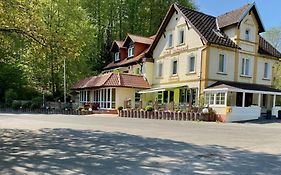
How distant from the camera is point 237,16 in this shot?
3017 centimetres

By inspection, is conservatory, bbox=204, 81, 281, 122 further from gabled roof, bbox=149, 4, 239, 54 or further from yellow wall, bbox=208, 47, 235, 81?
gabled roof, bbox=149, 4, 239, 54

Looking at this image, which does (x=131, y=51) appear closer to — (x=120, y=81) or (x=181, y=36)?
(x=120, y=81)

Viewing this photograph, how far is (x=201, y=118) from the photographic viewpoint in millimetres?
25312

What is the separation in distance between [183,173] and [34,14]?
371 inches

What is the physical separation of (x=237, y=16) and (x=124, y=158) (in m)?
24.7

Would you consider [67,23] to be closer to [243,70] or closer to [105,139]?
[243,70]

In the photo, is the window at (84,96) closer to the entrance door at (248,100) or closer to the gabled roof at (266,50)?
the entrance door at (248,100)

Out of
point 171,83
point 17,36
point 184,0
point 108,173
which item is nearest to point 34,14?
point 17,36

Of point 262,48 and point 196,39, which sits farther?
point 262,48

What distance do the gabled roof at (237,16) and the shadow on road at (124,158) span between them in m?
20.8

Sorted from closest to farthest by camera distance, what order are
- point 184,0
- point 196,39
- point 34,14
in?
point 34,14
point 196,39
point 184,0

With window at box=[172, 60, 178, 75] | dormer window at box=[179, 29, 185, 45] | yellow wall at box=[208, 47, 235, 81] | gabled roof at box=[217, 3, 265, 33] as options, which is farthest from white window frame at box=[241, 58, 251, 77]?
window at box=[172, 60, 178, 75]

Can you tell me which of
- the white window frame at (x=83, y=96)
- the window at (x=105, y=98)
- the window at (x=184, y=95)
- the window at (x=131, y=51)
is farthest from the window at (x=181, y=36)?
the white window frame at (x=83, y=96)

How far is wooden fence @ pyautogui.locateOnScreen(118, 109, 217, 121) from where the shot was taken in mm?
25328
